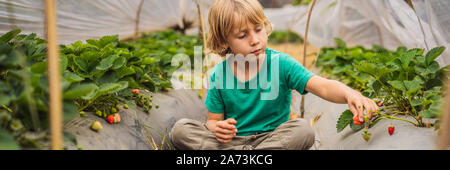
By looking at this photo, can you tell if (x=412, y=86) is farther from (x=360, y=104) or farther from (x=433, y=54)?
(x=360, y=104)

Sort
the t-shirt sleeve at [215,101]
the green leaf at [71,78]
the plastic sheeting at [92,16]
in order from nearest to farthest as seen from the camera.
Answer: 1. the green leaf at [71,78]
2. the t-shirt sleeve at [215,101]
3. the plastic sheeting at [92,16]

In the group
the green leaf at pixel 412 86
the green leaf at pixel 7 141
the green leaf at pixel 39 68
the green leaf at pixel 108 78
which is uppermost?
the green leaf at pixel 39 68

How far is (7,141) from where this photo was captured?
0.71 m

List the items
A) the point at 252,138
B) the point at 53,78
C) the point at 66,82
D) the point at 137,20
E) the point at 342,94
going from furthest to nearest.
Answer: the point at 137,20, the point at 252,138, the point at 342,94, the point at 66,82, the point at 53,78

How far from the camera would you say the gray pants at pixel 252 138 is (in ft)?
3.70

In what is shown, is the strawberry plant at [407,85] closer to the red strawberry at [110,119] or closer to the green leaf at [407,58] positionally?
the green leaf at [407,58]

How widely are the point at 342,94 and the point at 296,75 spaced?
0.69 ft

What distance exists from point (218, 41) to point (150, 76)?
0.38m

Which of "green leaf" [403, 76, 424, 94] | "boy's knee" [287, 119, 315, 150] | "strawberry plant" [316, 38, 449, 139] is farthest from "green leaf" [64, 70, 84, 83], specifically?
"green leaf" [403, 76, 424, 94]

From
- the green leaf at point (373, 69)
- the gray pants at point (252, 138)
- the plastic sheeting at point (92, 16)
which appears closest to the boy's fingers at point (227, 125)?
the gray pants at point (252, 138)

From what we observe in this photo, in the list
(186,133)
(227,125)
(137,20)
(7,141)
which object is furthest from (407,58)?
(137,20)

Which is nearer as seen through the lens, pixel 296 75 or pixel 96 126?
pixel 96 126

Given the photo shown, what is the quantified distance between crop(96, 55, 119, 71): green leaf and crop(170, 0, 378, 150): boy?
0.32 meters

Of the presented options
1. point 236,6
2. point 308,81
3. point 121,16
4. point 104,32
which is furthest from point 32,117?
point 121,16
